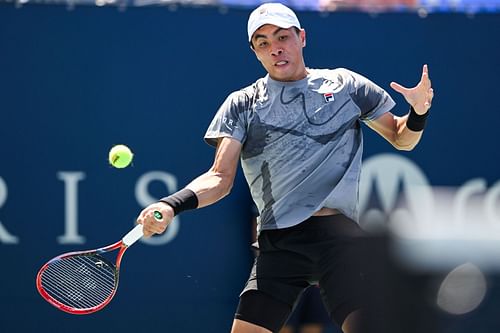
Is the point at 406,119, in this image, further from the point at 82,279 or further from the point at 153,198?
the point at 153,198

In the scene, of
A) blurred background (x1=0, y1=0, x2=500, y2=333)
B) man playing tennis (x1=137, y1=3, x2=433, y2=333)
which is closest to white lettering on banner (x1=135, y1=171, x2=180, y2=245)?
blurred background (x1=0, y1=0, x2=500, y2=333)

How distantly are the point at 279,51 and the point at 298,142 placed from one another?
1.18 feet

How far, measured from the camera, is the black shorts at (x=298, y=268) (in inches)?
152

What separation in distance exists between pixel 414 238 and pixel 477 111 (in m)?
3.94

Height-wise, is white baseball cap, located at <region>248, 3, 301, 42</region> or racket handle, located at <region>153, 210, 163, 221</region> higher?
white baseball cap, located at <region>248, 3, 301, 42</region>

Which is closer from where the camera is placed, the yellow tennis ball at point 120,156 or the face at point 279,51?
the face at point 279,51

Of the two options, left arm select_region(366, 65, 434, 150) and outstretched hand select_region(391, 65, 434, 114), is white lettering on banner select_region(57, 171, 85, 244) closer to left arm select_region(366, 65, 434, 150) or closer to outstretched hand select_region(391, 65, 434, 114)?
left arm select_region(366, 65, 434, 150)

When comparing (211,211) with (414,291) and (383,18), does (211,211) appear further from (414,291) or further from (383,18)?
(414,291)

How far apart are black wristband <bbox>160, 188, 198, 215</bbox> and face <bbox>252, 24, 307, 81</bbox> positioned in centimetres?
61

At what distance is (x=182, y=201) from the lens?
377 centimetres

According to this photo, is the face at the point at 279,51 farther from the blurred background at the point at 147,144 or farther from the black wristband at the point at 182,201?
the blurred background at the point at 147,144

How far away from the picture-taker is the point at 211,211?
17.7 feet

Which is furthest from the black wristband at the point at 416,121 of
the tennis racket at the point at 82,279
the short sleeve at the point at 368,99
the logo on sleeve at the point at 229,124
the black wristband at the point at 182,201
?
the tennis racket at the point at 82,279

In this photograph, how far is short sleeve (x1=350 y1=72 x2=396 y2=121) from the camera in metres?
4.11
